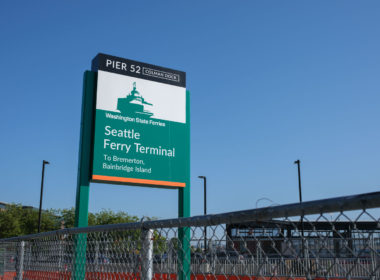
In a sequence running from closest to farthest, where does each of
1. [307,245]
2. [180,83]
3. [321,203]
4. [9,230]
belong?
1. [321,203]
2. [307,245]
3. [180,83]
4. [9,230]

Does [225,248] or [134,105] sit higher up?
[134,105]

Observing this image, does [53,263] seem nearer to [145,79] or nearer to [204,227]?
[204,227]

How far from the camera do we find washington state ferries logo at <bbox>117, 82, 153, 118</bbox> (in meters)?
10.1

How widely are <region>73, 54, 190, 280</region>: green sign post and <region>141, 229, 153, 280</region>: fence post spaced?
589 cm

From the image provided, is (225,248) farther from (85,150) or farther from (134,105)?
(134,105)

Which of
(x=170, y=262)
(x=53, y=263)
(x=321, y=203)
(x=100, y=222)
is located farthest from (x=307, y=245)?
(x=100, y=222)

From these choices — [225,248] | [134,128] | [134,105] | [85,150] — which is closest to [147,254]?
[225,248]

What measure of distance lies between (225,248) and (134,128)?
7.87 m

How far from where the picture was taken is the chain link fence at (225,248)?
1.74 m

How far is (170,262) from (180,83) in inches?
342

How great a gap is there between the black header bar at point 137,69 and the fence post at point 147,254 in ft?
24.6

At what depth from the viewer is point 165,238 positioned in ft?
9.50

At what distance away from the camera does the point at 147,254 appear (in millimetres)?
3100

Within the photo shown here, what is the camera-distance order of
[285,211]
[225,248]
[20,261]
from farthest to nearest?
1. [20,261]
2. [225,248]
3. [285,211]
